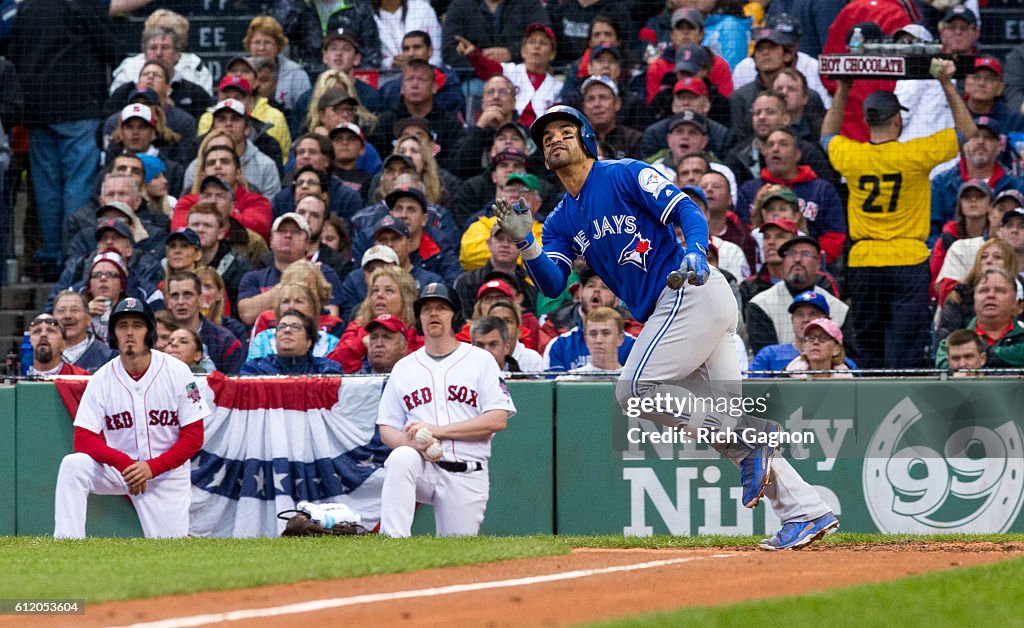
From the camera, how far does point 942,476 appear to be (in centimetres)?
949

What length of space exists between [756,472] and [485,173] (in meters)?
6.08

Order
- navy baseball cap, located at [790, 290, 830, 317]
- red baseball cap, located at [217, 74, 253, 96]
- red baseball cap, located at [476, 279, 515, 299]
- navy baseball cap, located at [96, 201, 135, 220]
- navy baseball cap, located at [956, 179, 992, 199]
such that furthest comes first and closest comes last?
red baseball cap, located at [217, 74, 253, 96], navy baseball cap, located at [96, 201, 135, 220], navy baseball cap, located at [956, 179, 992, 199], red baseball cap, located at [476, 279, 515, 299], navy baseball cap, located at [790, 290, 830, 317]

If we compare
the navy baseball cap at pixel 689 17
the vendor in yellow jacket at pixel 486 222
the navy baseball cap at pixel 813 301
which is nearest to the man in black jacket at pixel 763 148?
the navy baseball cap at pixel 689 17

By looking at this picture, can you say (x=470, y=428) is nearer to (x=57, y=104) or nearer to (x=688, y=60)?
(x=688, y=60)

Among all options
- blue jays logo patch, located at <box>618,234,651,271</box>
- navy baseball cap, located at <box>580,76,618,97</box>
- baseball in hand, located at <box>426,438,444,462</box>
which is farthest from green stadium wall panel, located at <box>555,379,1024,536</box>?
navy baseball cap, located at <box>580,76,618,97</box>

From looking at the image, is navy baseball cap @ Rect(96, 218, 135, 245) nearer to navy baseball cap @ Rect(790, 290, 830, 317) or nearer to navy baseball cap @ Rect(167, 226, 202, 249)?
navy baseball cap @ Rect(167, 226, 202, 249)

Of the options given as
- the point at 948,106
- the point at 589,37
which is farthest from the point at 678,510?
the point at 589,37

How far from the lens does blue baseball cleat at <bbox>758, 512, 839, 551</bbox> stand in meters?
6.98

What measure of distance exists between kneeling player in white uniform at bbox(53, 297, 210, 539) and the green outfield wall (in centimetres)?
159

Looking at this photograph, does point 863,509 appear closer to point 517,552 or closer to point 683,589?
point 517,552

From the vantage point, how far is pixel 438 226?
12.0 m

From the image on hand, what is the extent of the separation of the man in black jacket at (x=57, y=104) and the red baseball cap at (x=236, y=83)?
3.98 ft

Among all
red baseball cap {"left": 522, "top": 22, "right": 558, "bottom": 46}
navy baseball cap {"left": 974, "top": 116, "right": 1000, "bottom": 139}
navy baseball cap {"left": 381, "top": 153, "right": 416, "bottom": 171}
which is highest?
red baseball cap {"left": 522, "top": 22, "right": 558, "bottom": 46}

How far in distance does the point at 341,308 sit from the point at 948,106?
202 inches
